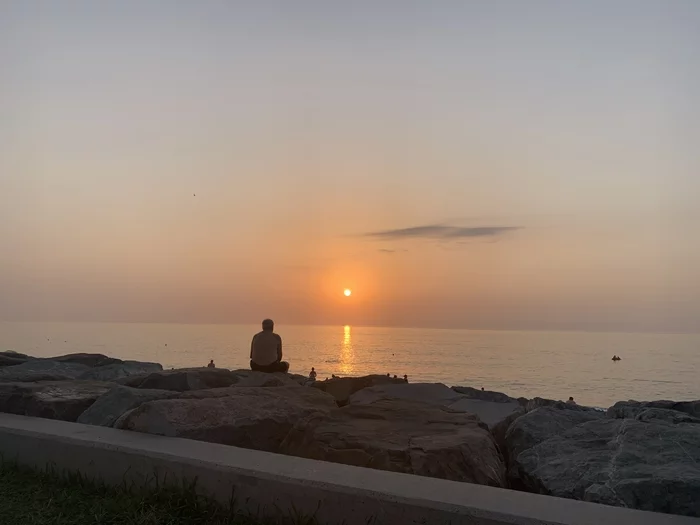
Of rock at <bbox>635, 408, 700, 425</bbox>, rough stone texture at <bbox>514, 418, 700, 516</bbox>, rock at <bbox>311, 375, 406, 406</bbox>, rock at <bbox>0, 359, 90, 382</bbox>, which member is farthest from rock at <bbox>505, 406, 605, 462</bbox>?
rock at <bbox>0, 359, 90, 382</bbox>

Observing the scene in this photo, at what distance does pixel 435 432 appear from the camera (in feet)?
15.3

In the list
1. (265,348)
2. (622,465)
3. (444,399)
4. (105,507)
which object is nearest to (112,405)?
(105,507)

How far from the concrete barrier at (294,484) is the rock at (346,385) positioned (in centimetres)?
372

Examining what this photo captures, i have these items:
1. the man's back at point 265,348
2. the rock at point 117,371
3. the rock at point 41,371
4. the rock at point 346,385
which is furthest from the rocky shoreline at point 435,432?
the man's back at point 265,348

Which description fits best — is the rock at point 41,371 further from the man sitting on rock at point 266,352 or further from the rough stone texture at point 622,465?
the rough stone texture at point 622,465

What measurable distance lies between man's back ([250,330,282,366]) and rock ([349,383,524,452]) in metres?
3.77

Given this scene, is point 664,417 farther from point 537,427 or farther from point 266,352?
point 266,352

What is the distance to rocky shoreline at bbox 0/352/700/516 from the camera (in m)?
3.63

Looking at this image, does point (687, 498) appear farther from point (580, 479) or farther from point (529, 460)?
point (529, 460)

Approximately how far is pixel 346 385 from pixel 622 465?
191 inches

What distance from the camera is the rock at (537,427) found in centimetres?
466

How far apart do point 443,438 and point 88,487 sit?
2.42 metres

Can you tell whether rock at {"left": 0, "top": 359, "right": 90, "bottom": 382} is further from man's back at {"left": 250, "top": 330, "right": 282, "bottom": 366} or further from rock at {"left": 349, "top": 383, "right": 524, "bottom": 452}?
rock at {"left": 349, "top": 383, "right": 524, "bottom": 452}

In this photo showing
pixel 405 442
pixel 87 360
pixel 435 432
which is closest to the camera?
pixel 405 442
